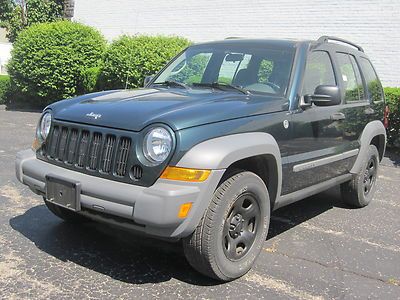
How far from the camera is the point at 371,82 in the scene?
5.73 metres

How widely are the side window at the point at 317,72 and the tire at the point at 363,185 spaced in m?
1.16

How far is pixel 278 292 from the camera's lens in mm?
3438


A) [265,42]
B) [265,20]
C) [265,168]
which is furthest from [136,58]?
[265,168]

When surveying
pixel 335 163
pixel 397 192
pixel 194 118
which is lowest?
pixel 397 192

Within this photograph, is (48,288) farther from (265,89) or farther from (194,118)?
(265,89)

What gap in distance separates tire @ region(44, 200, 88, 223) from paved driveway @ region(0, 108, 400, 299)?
73mm

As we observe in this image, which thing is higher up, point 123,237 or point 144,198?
point 144,198

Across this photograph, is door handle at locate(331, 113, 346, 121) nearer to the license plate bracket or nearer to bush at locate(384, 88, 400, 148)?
the license plate bracket

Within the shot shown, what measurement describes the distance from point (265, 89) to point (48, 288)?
7.72ft

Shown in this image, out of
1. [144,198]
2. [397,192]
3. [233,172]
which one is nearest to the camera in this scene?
[144,198]

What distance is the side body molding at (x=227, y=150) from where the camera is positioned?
10.3ft

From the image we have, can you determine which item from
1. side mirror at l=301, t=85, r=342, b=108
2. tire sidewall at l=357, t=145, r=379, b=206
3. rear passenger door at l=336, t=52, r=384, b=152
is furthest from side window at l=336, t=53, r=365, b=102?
side mirror at l=301, t=85, r=342, b=108

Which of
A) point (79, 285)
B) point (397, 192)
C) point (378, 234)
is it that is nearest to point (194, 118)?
point (79, 285)

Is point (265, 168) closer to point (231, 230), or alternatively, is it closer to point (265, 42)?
point (231, 230)
